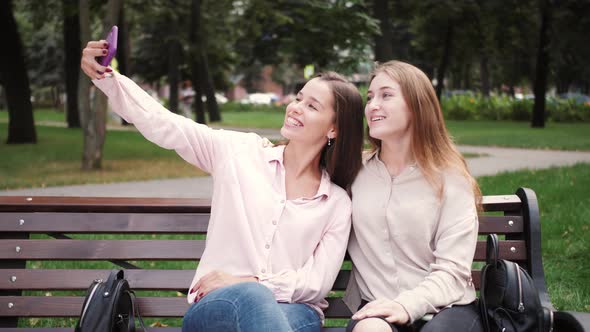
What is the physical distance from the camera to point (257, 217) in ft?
11.3

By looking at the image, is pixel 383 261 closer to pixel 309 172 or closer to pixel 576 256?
pixel 309 172

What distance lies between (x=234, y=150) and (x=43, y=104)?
65996 mm

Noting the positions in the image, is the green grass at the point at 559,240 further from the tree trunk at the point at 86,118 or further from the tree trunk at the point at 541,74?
the tree trunk at the point at 541,74

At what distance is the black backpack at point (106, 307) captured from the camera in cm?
299

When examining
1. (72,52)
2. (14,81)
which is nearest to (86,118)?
(14,81)

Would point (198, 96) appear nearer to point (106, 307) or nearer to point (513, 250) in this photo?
point (513, 250)

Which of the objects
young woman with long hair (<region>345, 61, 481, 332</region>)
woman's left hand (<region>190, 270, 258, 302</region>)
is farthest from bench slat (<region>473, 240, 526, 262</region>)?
woman's left hand (<region>190, 270, 258, 302</region>)

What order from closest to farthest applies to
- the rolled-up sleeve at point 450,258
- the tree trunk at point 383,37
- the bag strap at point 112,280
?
the bag strap at point 112,280 → the rolled-up sleeve at point 450,258 → the tree trunk at point 383,37

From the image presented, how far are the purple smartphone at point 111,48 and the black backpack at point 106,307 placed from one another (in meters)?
0.89

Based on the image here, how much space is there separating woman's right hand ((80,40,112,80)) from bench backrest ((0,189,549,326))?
0.77 metres

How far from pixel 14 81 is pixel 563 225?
16744mm

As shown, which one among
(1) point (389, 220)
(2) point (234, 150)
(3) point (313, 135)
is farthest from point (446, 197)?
(2) point (234, 150)

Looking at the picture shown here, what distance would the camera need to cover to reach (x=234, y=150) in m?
3.59

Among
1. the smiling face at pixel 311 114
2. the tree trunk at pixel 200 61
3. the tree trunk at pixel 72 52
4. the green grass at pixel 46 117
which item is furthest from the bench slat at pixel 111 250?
the green grass at pixel 46 117
